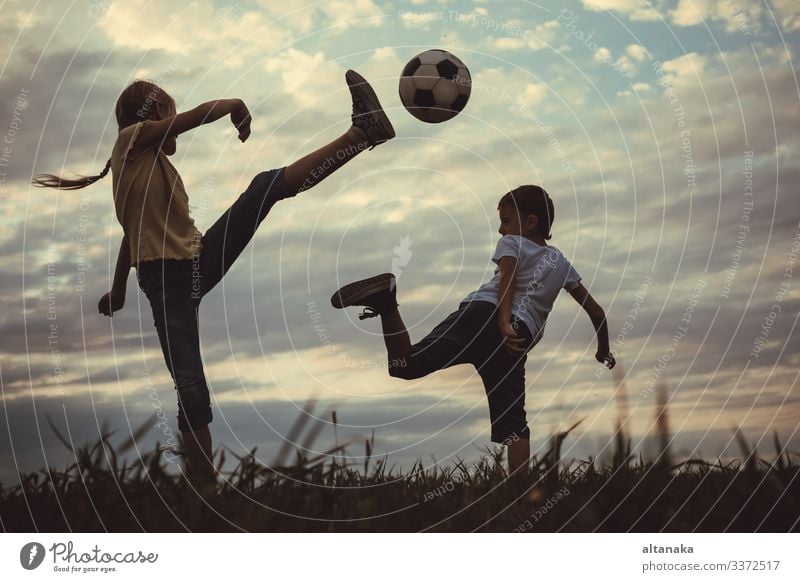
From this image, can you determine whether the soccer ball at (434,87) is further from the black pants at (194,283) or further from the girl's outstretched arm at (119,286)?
the girl's outstretched arm at (119,286)

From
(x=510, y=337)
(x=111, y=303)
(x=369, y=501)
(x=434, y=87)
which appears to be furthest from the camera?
(x=434, y=87)

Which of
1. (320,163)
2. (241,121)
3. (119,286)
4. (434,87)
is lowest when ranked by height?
(119,286)

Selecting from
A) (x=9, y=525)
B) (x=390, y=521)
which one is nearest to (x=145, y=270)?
(x=9, y=525)

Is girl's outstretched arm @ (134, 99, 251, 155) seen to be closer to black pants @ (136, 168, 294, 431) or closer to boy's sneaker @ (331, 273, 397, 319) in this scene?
black pants @ (136, 168, 294, 431)

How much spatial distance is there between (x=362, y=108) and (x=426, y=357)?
7.76 ft

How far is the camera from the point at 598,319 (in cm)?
935

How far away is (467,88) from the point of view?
9.74m

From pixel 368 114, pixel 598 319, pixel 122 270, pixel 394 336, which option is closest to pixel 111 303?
pixel 122 270

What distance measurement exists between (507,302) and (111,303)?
362cm

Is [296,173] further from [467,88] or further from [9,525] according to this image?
[9,525]

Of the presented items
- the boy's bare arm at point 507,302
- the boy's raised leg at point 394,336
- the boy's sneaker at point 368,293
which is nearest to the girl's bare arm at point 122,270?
the boy's sneaker at point 368,293

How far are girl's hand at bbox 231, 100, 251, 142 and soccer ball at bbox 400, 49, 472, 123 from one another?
1.95 meters

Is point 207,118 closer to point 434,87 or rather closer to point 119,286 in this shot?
point 119,286

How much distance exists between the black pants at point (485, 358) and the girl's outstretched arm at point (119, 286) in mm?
2556
